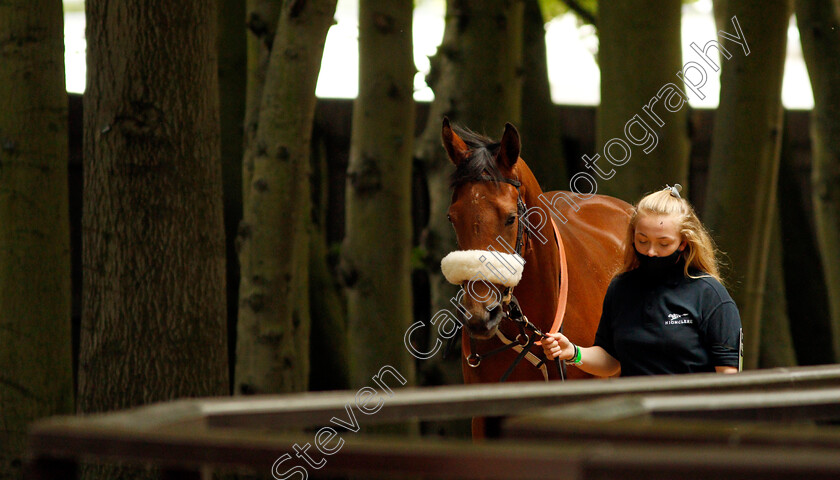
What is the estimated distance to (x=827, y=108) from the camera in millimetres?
7859

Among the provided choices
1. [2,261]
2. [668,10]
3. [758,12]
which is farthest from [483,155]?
[758,12]

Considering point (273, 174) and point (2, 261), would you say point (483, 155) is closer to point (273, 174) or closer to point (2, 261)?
point (273, 174)

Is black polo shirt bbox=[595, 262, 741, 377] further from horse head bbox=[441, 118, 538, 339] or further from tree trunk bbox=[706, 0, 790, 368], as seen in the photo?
tree trunk bbox=[706, 0, 790, 368]

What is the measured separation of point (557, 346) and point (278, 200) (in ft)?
8.01

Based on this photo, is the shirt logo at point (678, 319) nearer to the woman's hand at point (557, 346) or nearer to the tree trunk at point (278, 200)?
the woman's hand at point (557, 346)

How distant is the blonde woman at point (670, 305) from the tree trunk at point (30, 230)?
2.71 m

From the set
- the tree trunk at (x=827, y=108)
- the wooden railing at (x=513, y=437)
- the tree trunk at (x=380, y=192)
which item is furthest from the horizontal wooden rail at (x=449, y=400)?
the tree trunk at (x=827, y=108)

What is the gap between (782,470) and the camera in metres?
1.06

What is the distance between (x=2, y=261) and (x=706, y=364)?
3.45 metres

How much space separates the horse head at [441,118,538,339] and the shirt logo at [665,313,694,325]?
60 centimetres

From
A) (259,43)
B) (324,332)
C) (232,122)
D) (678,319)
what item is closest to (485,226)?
(678,319)

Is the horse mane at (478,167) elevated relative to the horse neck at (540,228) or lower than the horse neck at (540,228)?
elevated

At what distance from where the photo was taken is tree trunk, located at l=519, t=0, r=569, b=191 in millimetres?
8398

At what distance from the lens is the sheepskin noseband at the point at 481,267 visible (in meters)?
3.37
